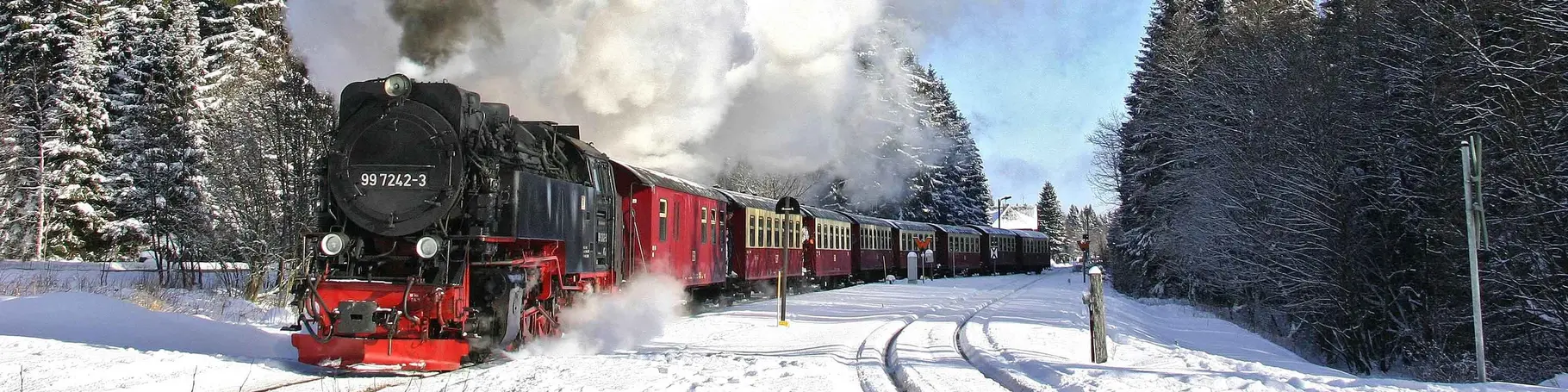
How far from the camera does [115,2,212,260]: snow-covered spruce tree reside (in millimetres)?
23703

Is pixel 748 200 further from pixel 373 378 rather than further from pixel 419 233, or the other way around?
pixel 373 378

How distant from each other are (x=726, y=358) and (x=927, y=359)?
1.99 m

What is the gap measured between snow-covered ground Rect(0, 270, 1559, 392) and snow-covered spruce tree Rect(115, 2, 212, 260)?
12838 mm

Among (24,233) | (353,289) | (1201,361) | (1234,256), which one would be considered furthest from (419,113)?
(24,233)

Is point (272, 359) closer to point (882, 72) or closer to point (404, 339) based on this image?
point (404, 339)

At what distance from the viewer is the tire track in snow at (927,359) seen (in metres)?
7.64

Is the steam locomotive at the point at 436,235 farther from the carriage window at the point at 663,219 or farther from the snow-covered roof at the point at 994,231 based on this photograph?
the snow-covered roof at the point at 994,231

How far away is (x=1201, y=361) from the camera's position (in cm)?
915

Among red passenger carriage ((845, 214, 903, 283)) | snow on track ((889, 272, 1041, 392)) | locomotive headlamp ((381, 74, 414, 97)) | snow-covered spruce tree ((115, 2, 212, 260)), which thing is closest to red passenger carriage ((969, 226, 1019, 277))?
red passenger carriage ((845, 214, 903, 283))

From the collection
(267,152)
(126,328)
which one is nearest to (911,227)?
(267,152)

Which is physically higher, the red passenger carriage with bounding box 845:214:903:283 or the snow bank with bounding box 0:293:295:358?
the red passenger carriage with bounding box 845:214:903:283

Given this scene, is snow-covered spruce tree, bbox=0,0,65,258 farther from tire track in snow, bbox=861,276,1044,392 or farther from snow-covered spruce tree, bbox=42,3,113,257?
tire track in snow, bbox=861,276,1044,392

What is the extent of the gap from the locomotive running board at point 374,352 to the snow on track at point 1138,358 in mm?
4802

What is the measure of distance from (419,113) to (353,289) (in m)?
1.67
